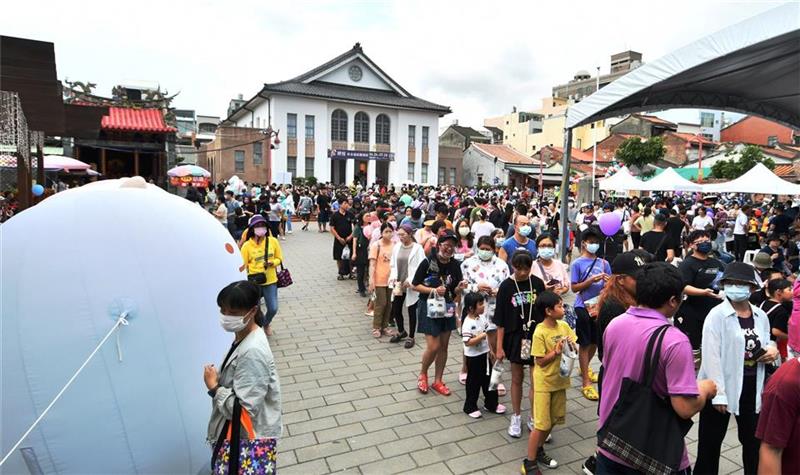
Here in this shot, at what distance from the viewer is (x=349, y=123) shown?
43031 millimetres

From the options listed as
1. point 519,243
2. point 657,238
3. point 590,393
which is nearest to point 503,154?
point 657,238

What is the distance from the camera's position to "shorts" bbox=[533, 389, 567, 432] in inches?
147

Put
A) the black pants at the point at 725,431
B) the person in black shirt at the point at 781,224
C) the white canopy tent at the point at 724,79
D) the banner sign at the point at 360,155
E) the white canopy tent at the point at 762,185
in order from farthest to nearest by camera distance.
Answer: the banner sign at the point at 360,155
the white canopy tent at the point at 762,185
the person in black shirt at the point at 781,224
the white canopy tent at the point at 724,79
the black pants at the point at 725,431

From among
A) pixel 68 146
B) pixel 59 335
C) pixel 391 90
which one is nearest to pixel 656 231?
pixel 59 335

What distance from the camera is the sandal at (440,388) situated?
17.2 ft

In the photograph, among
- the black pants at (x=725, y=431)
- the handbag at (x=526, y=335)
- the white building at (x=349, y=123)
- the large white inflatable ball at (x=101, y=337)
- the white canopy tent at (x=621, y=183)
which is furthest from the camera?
the white building at (x=349, y=123)

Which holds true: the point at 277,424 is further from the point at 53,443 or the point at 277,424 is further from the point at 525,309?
the point at 525,309

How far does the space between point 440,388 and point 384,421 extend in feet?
2.98

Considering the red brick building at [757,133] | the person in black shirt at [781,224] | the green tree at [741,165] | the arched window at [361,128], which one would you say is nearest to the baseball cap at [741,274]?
the person in black shirt at [781,224]

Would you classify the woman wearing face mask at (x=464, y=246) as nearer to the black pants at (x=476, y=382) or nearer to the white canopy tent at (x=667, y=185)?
the black pants at (x=476, y=382)

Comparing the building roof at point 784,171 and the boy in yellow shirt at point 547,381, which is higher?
the building roof at point 784,171

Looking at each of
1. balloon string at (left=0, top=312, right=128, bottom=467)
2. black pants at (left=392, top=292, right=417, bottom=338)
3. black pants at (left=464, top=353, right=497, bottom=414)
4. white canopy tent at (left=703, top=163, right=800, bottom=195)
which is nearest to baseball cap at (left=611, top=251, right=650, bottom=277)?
black pants at (left=464, top=353, right=497, bottom=414)

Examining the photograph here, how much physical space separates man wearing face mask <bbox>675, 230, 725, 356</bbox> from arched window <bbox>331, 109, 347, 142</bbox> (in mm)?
39673

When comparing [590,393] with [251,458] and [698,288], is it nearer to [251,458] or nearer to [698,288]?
[698,288]
